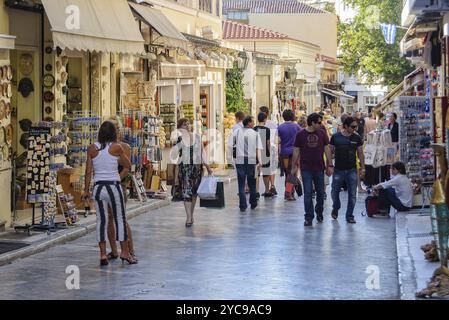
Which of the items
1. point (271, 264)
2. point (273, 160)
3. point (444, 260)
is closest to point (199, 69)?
point (273, 160)

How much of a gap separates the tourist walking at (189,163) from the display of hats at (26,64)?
A: 3.27m

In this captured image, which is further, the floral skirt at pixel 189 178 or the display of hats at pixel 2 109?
the floral skirt at pixel 189 178

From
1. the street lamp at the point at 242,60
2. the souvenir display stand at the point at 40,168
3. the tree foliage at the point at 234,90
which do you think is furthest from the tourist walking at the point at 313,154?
the street lamp at the point at 242,60

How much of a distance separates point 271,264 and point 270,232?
140 inches

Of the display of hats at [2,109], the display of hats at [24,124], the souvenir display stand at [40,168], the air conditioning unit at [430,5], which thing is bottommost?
the souvenir display stand at [40,168]

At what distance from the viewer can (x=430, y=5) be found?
1867cm

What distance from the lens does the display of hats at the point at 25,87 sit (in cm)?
1919

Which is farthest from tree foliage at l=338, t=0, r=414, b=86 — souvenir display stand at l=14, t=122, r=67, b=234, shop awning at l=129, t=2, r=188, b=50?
souvenir display stand at l=14, t=122, r=67, b=234

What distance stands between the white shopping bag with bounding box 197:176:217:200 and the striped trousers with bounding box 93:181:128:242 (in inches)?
191

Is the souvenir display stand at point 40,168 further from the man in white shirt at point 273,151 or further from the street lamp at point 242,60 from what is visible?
the street lamp at point 242,60

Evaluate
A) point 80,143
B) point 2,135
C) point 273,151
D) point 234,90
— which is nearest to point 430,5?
point 80,143

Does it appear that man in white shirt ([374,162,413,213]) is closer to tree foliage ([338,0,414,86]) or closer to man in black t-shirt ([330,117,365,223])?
man in black t-shirt ([330,117,365,223])

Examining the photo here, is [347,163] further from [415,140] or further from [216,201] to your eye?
[415,140]
